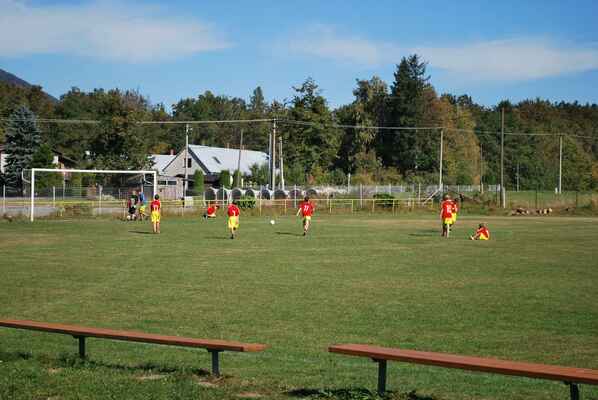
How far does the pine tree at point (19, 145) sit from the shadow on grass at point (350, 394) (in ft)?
235

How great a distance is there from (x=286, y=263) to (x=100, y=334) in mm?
12559

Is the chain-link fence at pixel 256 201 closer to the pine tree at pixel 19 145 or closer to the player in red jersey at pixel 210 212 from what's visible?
the player in red jersey at pixel 210 212

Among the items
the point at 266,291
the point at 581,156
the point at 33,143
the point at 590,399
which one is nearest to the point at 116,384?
the point at 590,399

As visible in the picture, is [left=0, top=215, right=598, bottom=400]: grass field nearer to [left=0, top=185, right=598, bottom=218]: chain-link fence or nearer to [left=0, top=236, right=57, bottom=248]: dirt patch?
[left=0, top=236, right=57, bottom=248]: dirt patch

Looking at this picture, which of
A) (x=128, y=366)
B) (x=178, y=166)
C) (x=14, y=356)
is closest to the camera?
(x=128, y=366)

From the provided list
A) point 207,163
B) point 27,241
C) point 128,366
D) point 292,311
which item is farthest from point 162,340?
point 207,163

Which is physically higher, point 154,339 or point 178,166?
point 178,166

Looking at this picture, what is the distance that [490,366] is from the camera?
6.41 meters

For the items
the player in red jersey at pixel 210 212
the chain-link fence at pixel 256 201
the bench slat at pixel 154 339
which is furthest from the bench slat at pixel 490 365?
the player in red jersey at pixel 210 212

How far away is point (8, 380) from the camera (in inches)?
291

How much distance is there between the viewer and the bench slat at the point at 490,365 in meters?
6.10

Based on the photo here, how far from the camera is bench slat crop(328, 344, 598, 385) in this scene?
610cm

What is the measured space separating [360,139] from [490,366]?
88639 mm

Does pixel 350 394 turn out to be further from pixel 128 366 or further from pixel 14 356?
pixel 14 356
